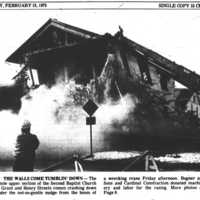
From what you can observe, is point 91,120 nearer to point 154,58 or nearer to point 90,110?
point 90,110

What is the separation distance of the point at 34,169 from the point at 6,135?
24 cm

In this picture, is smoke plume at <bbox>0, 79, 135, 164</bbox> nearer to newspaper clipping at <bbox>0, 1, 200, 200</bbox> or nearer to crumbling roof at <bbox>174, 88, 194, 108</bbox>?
newspaper clipping at <bbox>0, 1, 200, 200</bbox>

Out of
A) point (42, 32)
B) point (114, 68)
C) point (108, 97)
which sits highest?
point (42, 32)

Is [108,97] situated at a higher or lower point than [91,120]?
higher

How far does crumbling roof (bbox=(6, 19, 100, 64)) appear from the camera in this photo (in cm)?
192

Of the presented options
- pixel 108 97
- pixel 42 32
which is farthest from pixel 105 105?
pixel 42 32

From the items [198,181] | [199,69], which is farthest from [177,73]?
[198,181]

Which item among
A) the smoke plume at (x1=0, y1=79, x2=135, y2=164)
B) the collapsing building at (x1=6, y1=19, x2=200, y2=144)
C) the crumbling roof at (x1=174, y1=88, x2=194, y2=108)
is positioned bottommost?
the smoke plume at (x1=0, y1=79, x2=135, y2=164)

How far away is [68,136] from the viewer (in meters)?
1.89

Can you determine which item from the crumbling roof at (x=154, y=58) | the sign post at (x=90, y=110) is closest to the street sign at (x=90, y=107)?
the sign post at (x=90, y=110)

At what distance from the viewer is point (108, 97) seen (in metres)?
1.90

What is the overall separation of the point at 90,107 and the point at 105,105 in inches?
3.2

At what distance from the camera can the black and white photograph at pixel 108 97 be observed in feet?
6.11

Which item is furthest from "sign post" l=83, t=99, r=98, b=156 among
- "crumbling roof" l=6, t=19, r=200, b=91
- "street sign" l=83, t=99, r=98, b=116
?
"crumbling roof" l=6, t=19, r=200, b=91
